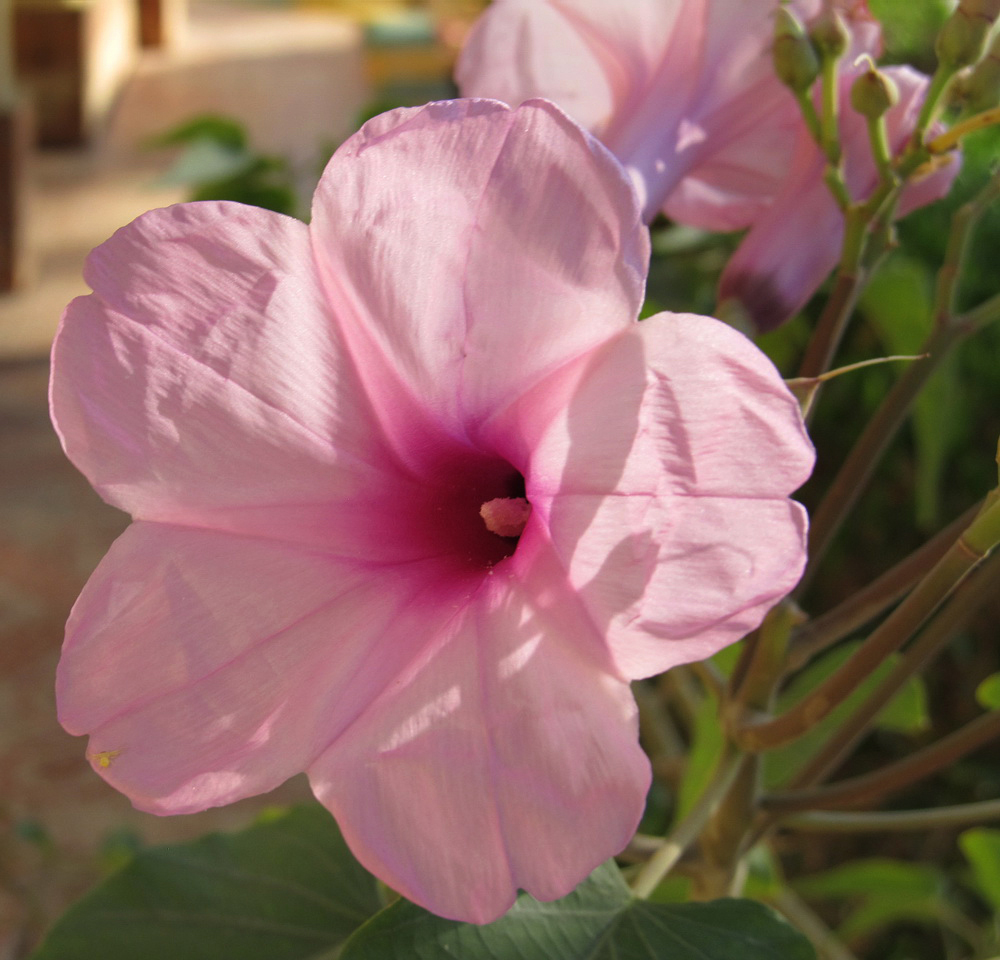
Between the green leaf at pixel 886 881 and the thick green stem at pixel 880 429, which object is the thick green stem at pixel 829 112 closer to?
the thick green stem at pixel 880 429

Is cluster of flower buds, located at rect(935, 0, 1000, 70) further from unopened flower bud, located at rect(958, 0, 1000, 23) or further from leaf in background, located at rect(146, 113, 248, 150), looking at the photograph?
leaf in background, located at rect(146, 113, 248, 150)

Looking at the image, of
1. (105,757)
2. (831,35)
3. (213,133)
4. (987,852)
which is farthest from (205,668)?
(213,133)

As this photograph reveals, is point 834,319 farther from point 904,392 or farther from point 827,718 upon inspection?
point 827,718

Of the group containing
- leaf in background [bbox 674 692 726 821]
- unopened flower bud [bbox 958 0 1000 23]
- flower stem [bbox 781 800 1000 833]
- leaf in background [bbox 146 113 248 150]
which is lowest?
leaf in background [bbox 674 692 726 821]

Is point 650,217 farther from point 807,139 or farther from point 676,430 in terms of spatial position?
point 676,430

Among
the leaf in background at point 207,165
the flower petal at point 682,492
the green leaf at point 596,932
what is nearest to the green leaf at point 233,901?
the green leaf at point 596,932

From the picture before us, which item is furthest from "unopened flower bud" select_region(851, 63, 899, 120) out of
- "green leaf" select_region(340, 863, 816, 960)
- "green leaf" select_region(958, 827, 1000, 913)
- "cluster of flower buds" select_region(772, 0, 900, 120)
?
"green leaf" select_region(958, 827, 1000, 913)
